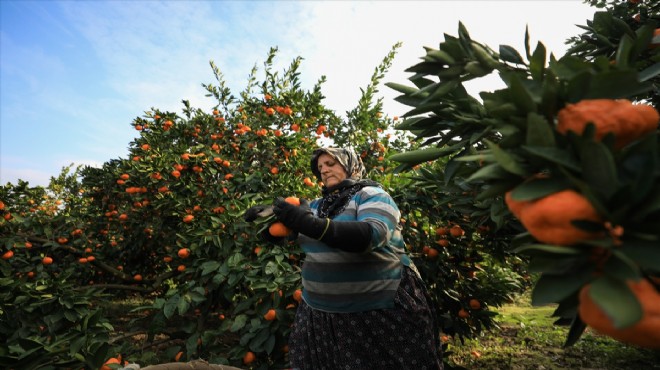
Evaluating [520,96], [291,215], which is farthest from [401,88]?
[291,215]

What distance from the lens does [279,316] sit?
7.50 feet

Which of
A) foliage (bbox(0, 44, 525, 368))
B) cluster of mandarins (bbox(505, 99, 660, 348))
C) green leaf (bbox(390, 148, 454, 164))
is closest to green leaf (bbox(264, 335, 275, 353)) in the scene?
foliage (bbox(0, 44, 525, 368))

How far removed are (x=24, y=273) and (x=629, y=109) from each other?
13.4ft

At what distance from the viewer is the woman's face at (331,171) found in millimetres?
1900

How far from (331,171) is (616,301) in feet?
4.80

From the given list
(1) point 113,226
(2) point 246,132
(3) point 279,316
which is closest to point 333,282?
(3) point 279,316

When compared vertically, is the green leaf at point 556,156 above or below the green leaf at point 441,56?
below

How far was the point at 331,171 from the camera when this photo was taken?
1.90m

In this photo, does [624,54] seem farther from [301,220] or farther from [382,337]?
[382,337]

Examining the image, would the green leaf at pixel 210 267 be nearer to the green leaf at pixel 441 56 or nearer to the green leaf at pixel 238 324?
the green leaf at pixel 238 324

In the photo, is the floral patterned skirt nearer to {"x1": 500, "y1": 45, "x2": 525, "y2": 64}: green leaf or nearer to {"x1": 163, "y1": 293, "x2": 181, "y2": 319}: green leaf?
{"x1": 500, "y1": 45, "x2": 525, "y2": 64}: green leaf

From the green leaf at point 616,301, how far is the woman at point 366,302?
920 mm

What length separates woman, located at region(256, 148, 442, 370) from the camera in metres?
1.56

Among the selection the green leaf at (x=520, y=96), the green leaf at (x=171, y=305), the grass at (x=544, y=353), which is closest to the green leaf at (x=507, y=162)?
the green leaf at (x=520, y=96)
